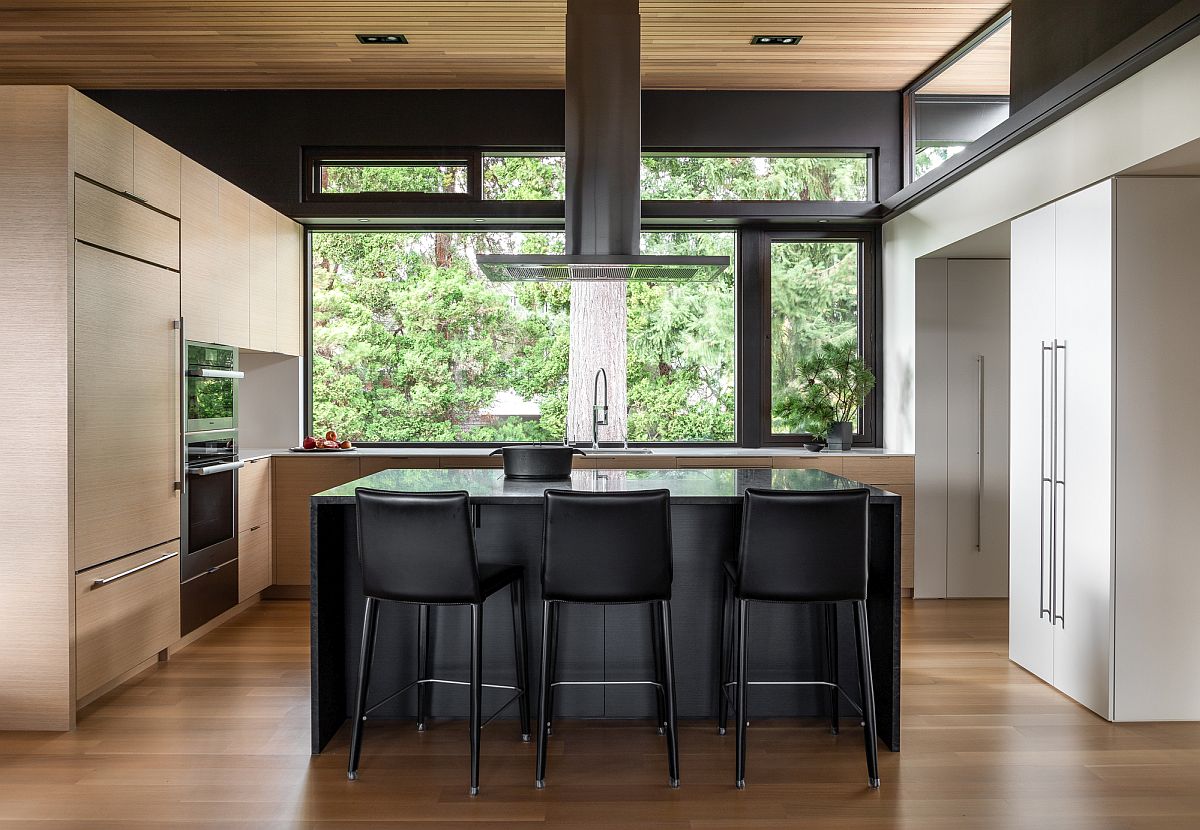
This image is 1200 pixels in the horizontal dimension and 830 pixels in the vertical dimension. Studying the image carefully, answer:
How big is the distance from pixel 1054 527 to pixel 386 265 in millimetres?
4579

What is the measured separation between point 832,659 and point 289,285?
4366 mm

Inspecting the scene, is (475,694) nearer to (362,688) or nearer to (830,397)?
(362,688)

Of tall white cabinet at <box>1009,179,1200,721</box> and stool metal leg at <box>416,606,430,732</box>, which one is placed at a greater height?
tall white cabinet at <box>1009,179,1200,721</box>

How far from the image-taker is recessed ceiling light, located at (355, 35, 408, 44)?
4.90 metres

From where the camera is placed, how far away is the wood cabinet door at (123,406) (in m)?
3.45

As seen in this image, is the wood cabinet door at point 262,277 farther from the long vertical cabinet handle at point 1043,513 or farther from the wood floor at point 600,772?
the long vertical cabinet handle at point 1043,513

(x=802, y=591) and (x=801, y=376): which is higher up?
(x=801, y=376)

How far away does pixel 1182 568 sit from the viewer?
11.4 ft

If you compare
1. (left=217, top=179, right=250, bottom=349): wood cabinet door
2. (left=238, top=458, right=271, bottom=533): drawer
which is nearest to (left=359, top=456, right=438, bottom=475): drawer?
(left=238, top=458, right=271, bottom=533): drawer

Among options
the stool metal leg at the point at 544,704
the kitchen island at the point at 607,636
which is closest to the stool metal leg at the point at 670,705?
the stool metal leg at the point at 544,704

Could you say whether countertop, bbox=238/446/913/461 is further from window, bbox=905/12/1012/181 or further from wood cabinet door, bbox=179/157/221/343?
window, bbox=905/12/1012/181

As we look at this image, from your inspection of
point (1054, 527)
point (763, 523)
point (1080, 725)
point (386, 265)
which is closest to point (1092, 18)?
point (1054, 527)

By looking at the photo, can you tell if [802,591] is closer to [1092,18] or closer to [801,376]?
[1092,18]

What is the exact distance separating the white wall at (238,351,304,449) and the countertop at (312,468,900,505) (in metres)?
2.42
